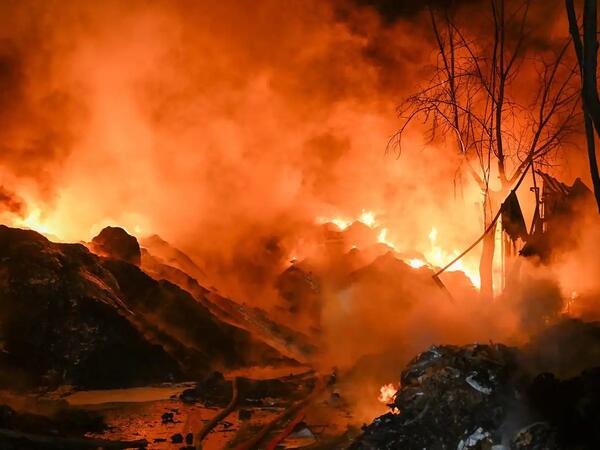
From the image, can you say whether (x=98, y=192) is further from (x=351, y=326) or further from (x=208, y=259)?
(x=351, y=326)

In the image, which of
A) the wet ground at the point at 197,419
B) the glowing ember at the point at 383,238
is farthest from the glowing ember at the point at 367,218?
the wet ground at the point at 197,419

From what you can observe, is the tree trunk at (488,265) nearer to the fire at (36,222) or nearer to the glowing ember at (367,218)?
the glowing ember at (367,218)

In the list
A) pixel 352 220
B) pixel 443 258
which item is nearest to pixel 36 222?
pixel 352 220

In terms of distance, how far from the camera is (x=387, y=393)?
36.9ft

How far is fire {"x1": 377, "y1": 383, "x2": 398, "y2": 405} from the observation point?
435 inches

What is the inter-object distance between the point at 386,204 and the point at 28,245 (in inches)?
546

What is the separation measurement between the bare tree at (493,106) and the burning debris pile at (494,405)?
4.94 m

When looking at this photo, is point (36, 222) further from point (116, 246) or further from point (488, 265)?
point (488, 265)

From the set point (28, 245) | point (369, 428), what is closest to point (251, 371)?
point (28, 245)

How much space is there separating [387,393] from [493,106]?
878 centimetres

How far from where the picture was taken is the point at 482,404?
24.6ft

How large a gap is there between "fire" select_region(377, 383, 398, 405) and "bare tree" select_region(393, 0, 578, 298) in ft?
12.2

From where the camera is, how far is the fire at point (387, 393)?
11.0 meters

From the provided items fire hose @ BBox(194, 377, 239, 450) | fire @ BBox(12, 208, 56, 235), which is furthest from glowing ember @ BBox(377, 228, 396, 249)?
fire @ BBox(12, 208, 56, 235)
